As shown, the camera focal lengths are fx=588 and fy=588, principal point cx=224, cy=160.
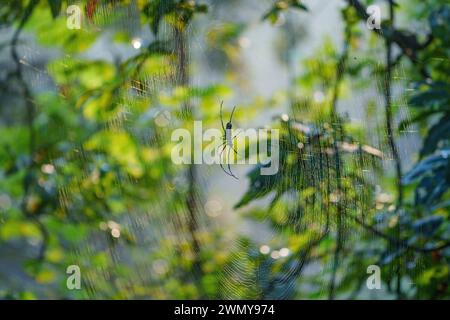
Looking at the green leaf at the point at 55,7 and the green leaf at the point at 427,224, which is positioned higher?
the green leaf at the point at 55,7

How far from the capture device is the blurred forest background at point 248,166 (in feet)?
4.00

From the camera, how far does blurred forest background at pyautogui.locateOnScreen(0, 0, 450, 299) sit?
4.00ft

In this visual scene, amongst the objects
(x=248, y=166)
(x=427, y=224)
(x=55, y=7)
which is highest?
(x=55, y=7)

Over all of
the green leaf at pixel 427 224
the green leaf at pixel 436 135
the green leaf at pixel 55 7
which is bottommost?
the green leaf at pixel 427 224

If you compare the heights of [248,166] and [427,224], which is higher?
[248,166]

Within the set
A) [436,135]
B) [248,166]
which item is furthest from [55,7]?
[436,135]

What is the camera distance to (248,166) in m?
1.22

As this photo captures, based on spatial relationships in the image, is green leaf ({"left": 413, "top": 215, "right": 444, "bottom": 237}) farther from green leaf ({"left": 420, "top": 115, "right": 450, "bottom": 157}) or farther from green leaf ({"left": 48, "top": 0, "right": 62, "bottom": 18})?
green leaf ({"left": 48, "top": 0, "right": 62, "bottom": 18})

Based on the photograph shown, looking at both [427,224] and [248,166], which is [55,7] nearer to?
[248,166]

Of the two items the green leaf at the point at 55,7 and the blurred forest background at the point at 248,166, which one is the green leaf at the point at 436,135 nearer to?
the blurred forest background at the point at 248,166

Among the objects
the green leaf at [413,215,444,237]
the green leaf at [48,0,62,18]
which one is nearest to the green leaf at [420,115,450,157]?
the green leaf at [413,215,444,237]

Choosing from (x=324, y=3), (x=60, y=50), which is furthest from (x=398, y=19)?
(x=60, y=50)

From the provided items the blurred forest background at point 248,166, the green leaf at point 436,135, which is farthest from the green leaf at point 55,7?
the green leaf at point 436,135

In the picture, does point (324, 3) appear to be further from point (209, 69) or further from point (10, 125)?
point (10, 125)
